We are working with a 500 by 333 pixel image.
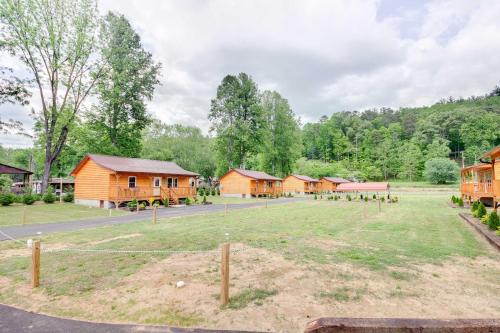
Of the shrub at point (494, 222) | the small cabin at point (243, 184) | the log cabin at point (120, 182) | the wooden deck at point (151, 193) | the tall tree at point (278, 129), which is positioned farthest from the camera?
the tall tree at point (278, 129)

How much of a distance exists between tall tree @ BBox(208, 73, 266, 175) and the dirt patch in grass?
125 ft

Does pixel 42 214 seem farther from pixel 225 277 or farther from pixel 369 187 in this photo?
pixel 369 187

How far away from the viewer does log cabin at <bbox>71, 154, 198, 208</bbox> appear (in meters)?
22.1

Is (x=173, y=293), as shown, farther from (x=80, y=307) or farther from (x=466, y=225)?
(x=466, y=225)

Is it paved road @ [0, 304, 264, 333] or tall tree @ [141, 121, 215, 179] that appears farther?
tall tree @ [141, 121, 215, 179]

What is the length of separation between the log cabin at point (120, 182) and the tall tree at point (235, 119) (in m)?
18.3

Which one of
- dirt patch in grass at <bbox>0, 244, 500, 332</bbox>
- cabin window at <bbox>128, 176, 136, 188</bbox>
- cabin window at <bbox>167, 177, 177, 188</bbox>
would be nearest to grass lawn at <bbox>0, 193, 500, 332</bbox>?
dirt patch in grass at <bbox>0, 244, 500, 332</bbox>

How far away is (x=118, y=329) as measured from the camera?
4.01 meters

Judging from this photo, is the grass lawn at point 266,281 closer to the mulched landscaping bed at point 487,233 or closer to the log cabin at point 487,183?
the mulched landscaping bed at point 487,233

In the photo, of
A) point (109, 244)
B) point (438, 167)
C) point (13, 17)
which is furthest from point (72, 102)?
point (438, 167)

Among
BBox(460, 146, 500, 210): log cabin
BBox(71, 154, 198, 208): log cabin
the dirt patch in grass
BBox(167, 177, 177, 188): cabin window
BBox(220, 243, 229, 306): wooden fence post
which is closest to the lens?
the dirt patch in grass

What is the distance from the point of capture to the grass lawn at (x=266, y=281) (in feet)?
14.6

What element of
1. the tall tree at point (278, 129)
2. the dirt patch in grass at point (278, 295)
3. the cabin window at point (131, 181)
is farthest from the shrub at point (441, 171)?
the dirt patch in grass at point (278, 295)

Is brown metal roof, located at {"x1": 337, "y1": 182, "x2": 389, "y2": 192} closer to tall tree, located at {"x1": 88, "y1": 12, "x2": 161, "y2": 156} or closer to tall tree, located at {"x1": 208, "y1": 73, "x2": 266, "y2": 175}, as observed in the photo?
tall tree, located at {"x1": 208, "y1": 73, "x2": 266, "y2": 175}
